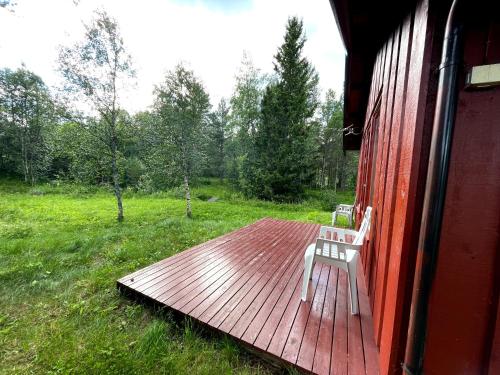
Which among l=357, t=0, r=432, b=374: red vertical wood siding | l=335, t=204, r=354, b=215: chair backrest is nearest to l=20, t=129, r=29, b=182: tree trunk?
l=335, t=204, r=354, b=215: chair backrest

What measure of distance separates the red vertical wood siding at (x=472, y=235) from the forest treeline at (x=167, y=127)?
6.54m

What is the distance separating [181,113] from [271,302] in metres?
6.17

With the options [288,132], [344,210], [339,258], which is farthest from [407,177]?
[288,132]

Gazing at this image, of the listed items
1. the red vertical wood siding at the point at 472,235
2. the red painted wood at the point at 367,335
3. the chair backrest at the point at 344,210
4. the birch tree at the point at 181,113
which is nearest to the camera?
the red vertical wood siding at the point at 472,235

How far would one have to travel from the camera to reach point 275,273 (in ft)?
7.94

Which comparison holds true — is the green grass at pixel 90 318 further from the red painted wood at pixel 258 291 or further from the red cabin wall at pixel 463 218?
the red cabin wall at pixel 463 218

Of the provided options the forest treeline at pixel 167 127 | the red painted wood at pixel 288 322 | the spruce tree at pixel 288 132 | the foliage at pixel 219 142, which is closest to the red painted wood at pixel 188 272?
the red painted wood at pixel 288 322

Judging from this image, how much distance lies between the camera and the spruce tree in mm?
10633

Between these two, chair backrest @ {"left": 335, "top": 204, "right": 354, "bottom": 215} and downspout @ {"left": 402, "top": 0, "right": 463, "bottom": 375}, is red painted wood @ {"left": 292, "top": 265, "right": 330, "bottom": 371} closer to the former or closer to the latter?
downspout @ {"left": 402, "top": 0, "right": 463, "bottom": 375}

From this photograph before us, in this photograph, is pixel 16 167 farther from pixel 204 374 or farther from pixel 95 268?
pixel 204 374

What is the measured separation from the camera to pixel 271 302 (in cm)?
186

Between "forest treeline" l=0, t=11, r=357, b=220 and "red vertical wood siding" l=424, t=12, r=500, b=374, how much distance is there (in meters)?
6.54

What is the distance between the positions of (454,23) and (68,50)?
722 cm

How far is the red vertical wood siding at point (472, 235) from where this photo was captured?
733 mm
